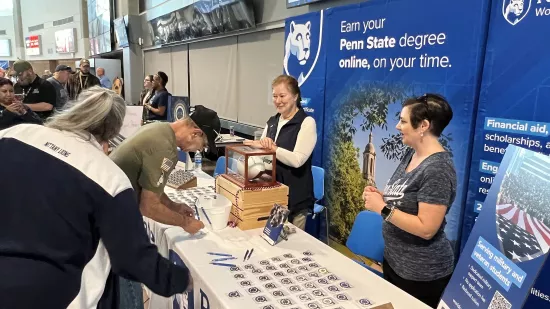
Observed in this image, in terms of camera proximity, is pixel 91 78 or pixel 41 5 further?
pixel 41 5

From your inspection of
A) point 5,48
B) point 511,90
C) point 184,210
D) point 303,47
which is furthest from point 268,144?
point 5,48

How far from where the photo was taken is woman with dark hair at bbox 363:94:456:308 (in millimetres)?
1395

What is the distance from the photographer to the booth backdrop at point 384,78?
2121 millimetres

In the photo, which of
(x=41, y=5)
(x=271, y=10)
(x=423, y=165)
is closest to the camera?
(x=423, y=165)

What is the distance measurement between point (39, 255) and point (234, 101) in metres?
4.86

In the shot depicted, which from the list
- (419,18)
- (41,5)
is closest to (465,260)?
(419,18)

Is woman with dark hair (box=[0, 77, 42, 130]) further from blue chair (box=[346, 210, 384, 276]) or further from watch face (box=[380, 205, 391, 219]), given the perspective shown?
watch face (box=[380, 205, 391, 219])

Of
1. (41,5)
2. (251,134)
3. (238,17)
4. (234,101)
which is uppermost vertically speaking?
(41,5)

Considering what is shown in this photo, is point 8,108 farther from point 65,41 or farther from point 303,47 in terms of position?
point 65,41

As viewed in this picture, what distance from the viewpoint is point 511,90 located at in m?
1.89

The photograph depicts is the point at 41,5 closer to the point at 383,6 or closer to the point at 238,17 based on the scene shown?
the point at 238,17

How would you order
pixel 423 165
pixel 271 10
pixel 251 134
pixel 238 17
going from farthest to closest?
pixel 251 134
pixel 238 17
pixel 271 10
pixel 423 165

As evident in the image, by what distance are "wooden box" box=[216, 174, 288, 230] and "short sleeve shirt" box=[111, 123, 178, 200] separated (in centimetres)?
38

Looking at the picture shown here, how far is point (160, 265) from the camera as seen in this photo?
116 centimetres
